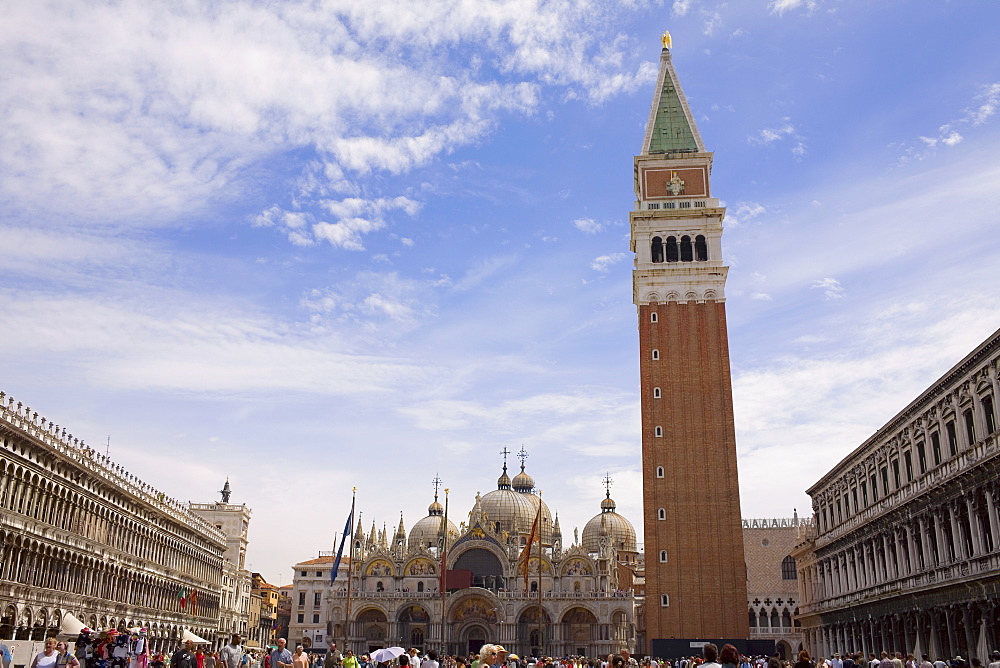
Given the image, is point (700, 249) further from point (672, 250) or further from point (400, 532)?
point (400, 532)

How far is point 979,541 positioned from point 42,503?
3729cm

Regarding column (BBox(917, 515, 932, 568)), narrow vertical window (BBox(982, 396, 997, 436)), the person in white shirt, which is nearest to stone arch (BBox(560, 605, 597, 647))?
column (BBox(917, 515, 932, 568))

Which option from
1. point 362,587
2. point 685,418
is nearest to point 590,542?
point 362,587

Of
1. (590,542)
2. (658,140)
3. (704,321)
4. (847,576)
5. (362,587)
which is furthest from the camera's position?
(590,542)

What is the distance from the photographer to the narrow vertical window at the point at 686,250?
65287mm

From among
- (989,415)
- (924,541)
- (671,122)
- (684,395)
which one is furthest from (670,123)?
(989,415)

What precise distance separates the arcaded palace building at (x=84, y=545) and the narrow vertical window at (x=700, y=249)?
39.9 metres

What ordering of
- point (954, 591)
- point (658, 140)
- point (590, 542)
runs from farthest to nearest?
1. point (590, 542)
2. point (658, 140)
3. point (954, 591)

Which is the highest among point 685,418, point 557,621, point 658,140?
point 658,140

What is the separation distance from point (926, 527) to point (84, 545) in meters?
38.1

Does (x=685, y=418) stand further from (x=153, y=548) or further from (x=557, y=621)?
(x=153, y=548)

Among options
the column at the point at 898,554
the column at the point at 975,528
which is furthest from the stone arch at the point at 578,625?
the column at the point at 975,528

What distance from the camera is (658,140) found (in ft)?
229

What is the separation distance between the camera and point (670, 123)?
70375mm
